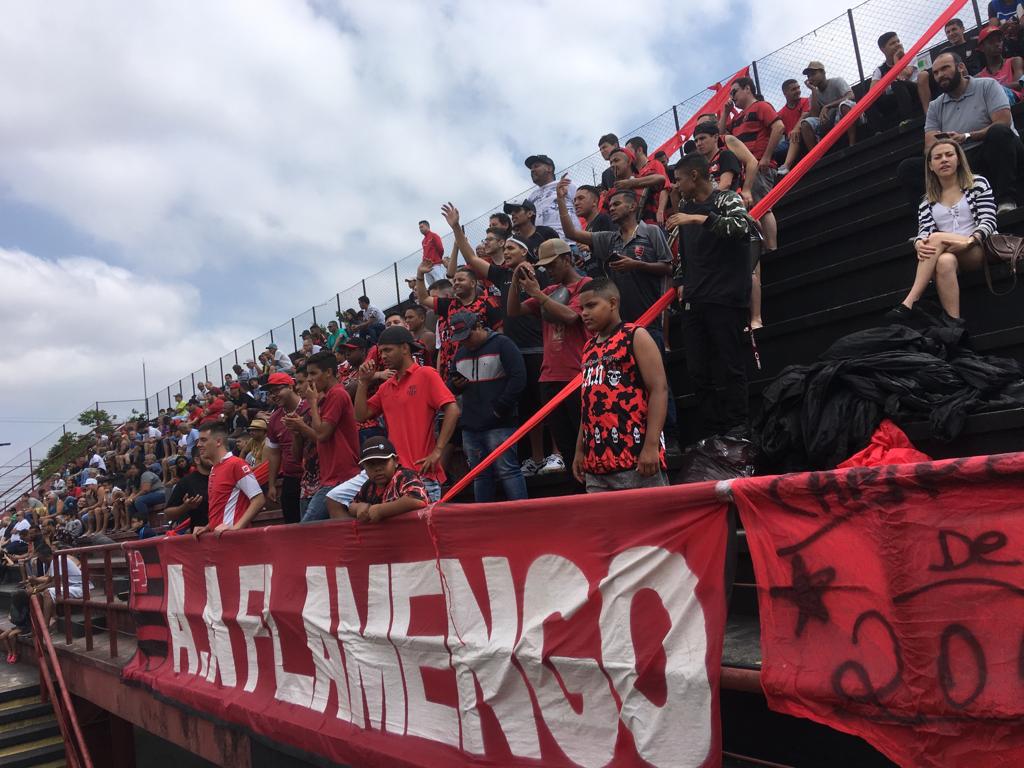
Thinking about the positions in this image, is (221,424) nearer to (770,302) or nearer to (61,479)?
(770,302)

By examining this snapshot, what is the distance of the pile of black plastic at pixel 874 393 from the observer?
3.93 metres

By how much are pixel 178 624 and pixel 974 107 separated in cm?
769

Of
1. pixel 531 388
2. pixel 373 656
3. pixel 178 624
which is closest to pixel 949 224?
pixel 531 388

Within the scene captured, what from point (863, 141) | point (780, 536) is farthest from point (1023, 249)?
point (863, 141)

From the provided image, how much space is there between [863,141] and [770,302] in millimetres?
3116

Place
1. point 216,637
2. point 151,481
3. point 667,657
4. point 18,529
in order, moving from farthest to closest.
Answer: point 18,529
point 151,481
point 216,637
point 667,657

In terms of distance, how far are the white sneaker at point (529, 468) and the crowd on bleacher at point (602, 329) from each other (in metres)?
0.03

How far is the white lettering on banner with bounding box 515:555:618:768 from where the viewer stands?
10.2ft

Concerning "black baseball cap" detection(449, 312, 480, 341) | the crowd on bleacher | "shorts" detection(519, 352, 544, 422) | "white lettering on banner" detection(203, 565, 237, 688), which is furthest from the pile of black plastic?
"white lettering on banner" detection(203, 565, 237, 688)

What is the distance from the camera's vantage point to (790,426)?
4199 mm

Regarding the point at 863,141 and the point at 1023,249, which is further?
the point at 863,141

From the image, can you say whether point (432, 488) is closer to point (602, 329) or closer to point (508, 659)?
point (602, 329)

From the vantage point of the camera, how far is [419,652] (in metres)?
4.09

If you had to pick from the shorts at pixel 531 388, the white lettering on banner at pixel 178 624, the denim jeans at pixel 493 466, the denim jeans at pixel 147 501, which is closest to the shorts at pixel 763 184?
the shorts at pixel 531 388
